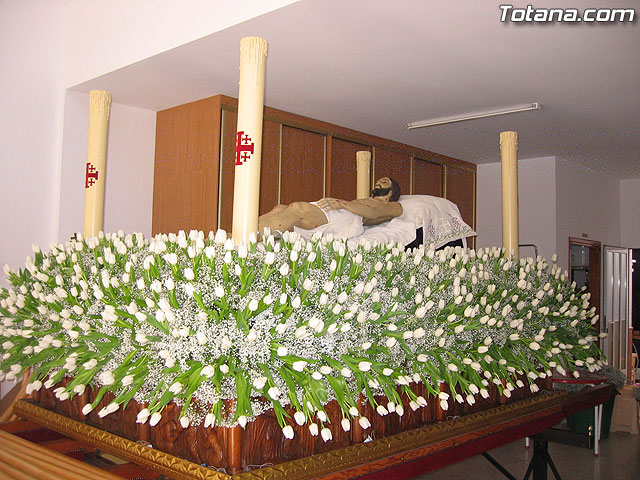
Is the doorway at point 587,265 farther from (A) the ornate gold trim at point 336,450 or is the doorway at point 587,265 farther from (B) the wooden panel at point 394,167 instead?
(A) the ornate gold trim at point 336,450

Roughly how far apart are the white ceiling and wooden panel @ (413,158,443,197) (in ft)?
2.37

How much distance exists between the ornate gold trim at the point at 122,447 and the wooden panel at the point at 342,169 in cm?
408

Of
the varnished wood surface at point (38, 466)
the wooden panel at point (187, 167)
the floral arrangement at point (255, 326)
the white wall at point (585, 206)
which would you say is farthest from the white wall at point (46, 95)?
the white wall at point (585, 206)

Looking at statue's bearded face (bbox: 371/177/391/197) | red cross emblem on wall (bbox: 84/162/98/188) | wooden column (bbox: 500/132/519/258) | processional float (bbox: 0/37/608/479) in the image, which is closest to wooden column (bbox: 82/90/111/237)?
red cross emblem on wall (bbox: 84/162/98/188)

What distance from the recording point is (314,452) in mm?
1811

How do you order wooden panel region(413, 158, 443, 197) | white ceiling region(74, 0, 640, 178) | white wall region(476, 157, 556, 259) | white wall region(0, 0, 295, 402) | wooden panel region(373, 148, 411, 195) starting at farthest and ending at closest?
white wall region(476, 157, 556, 259)
wooden panel region(413, 158, 443, 197)
wooden panel region(373, 148, 411, 195)
white wall region(0, 0, 295, 402)
white ceiling region(74, 0, 640, 178)

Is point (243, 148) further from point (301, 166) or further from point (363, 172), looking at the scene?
point (301, 166)

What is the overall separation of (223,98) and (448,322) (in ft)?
11.6

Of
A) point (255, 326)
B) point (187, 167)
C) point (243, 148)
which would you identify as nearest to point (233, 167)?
point (187, 167)

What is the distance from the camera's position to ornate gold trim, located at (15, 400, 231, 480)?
1679mm

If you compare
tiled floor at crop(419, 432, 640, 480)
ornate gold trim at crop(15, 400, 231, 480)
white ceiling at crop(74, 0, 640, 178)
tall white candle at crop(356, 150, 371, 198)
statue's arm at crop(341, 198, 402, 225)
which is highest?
white ceiling at crop(74, 0, 640, 178)

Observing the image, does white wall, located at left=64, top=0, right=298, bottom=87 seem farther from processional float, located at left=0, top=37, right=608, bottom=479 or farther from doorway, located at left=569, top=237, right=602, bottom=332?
doorway, located at left=569, top=237, right=602, bottom=332

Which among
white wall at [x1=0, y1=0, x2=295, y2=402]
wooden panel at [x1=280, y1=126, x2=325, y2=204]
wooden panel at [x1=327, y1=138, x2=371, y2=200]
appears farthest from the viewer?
wooden panel at [x1=327, y1=138, x2=371, y2=200]

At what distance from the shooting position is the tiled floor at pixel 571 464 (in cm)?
460
